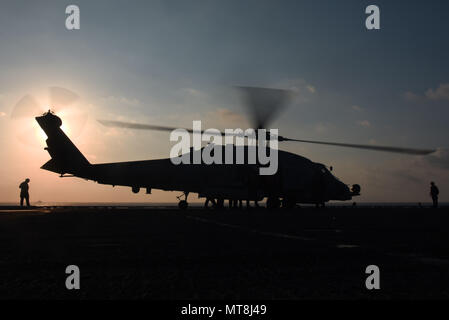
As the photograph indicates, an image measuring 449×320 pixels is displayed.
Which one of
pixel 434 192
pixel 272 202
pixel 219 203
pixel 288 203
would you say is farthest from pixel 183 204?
pixel 434 192

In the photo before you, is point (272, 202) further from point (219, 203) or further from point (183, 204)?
point (183, 204)

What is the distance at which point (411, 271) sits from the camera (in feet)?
18.9

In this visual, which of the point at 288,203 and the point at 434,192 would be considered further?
the point at 434,192

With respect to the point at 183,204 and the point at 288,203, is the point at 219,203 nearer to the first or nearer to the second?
the point at 183,204

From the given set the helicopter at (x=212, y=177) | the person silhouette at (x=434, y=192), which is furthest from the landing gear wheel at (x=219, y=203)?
the person silhouette at (x=434, y=192)

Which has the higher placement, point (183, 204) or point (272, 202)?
point (272, 202)

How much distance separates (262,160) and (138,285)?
80.1 ft

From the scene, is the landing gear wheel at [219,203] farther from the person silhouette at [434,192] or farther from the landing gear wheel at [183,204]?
the person silhouette at [434,192]

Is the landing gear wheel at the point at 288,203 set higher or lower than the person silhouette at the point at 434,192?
lower

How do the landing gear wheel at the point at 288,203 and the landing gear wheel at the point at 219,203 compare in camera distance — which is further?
the landing gear wheel at the point at 219,203

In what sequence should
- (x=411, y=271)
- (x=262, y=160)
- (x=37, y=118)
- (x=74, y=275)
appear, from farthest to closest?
(x=37, y=118) < (x=262, y=160) < (x=411, y=271) < (x=74, y=275)
